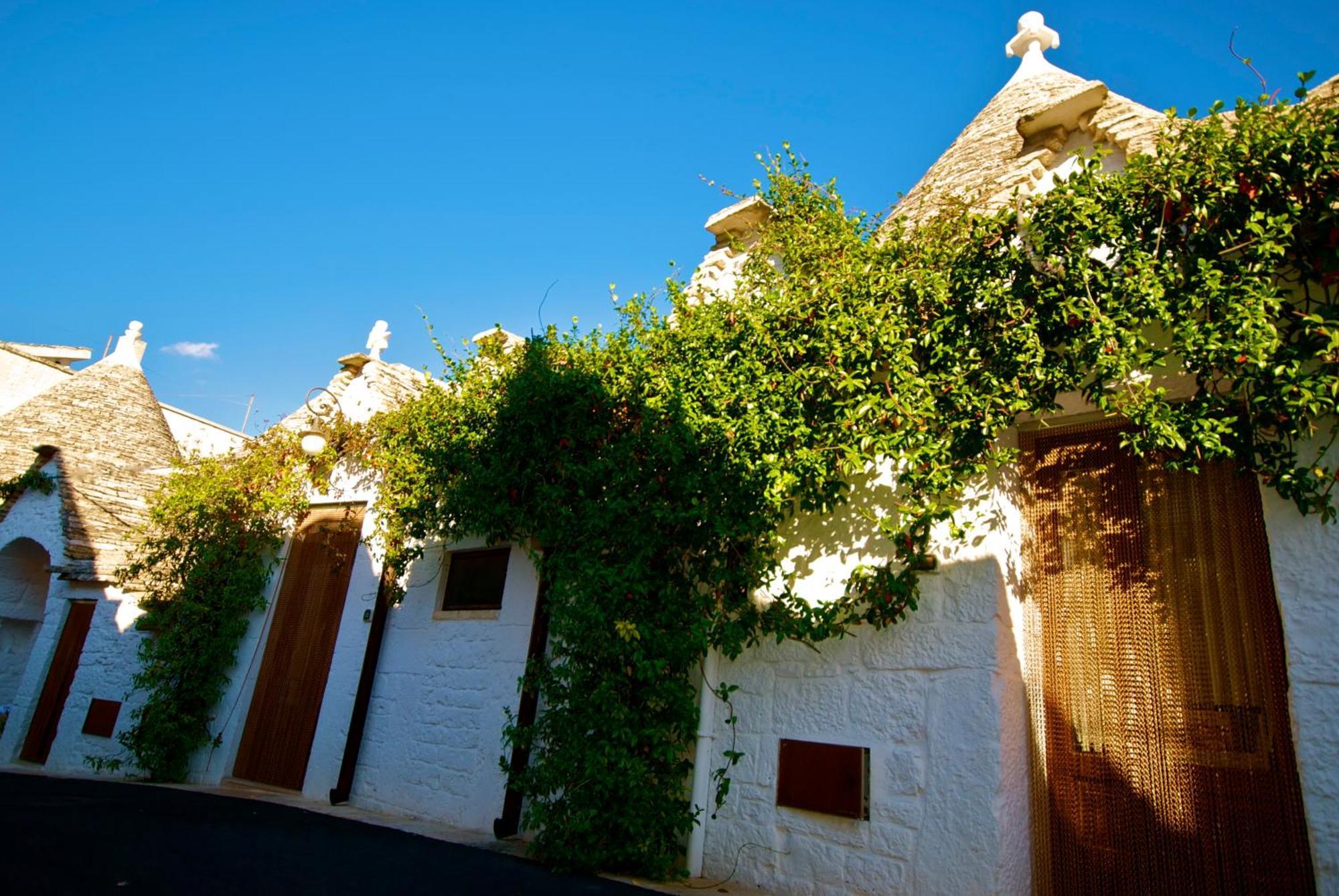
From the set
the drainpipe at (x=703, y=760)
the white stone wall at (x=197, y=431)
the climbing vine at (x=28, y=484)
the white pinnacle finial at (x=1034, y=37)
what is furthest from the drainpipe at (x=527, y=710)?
the white stone wall at (x=197, y=431)

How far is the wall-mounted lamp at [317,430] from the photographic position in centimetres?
870

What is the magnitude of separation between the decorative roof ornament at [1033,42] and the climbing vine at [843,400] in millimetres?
3721

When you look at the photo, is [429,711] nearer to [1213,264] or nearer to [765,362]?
[765,362]

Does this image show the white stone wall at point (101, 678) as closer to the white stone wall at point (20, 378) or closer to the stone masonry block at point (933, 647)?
the stone masonry block at point (933, 647)

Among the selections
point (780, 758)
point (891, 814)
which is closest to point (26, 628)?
point (780, 758)

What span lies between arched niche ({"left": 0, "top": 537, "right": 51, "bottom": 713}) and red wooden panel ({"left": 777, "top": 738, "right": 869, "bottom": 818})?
43.9 ft

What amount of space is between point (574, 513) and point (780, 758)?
7.69 feet

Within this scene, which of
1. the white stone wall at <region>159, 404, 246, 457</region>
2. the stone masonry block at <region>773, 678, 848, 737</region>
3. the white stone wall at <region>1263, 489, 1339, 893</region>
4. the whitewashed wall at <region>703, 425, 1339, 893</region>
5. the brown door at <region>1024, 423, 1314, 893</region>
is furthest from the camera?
the white stone wall at <region>159, 404, 246, 457</region>

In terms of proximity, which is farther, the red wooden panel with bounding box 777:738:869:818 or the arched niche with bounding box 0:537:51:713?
the arched niche with bounding box 0:537:51:713

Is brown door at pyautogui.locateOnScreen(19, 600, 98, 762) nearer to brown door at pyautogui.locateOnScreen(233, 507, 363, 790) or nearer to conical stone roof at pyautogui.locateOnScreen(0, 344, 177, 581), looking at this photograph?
conical stone roof at pyautogui.locateOnScreen(0, 344, 177, 581)

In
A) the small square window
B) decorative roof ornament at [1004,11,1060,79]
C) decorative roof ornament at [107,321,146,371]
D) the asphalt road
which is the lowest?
the asphalt road

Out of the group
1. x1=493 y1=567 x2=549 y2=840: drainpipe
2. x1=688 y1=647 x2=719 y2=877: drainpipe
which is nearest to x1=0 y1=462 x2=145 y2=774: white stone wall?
x1=493 y1=567 x2=549 y2=840: drainpipe

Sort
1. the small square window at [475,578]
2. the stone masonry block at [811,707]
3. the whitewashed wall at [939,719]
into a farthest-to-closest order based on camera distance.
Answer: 1. the small square window at [475,578]
2. the stone masonry block at [811,707]
3. the whitewashed wall at [939,719]

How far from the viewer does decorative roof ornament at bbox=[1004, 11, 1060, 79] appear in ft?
26.7
